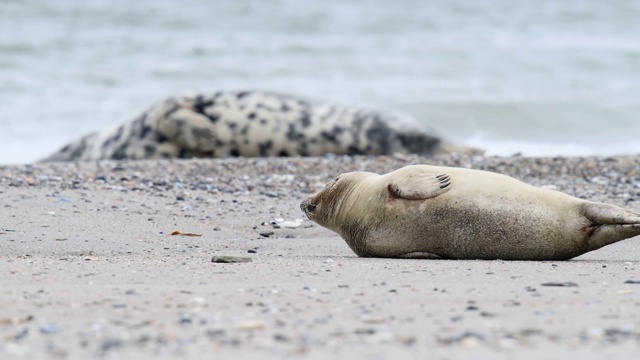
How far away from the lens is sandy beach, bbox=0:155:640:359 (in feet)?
8.45

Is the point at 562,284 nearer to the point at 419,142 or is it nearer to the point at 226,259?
the point at 226,259

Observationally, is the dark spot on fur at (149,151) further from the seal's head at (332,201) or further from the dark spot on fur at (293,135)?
the seal's head at (332,201)

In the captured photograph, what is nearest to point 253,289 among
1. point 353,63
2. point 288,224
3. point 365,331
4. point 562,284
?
point 365,331

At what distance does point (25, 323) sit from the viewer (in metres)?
2.87

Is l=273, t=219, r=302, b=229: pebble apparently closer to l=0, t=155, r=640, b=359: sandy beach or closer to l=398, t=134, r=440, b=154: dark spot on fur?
l=0, t=155, r=640, b=359: sandy beach

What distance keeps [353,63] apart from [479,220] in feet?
41.8

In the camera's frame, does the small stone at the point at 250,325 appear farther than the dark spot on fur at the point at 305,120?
No

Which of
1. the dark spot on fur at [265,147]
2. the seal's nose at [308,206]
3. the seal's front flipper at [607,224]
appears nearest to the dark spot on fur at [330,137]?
the dark spot on fur at [265,147]

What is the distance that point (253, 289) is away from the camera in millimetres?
3463

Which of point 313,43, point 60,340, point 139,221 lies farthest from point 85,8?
point 60,340

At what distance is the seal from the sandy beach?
10.0 ft

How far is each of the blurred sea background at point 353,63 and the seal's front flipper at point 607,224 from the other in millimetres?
6949

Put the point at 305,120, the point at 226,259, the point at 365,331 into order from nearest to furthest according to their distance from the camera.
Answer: the point at 365,331 < the point at 226,259 < the point at 305,120

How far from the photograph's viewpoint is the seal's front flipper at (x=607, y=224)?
14.0 feet
